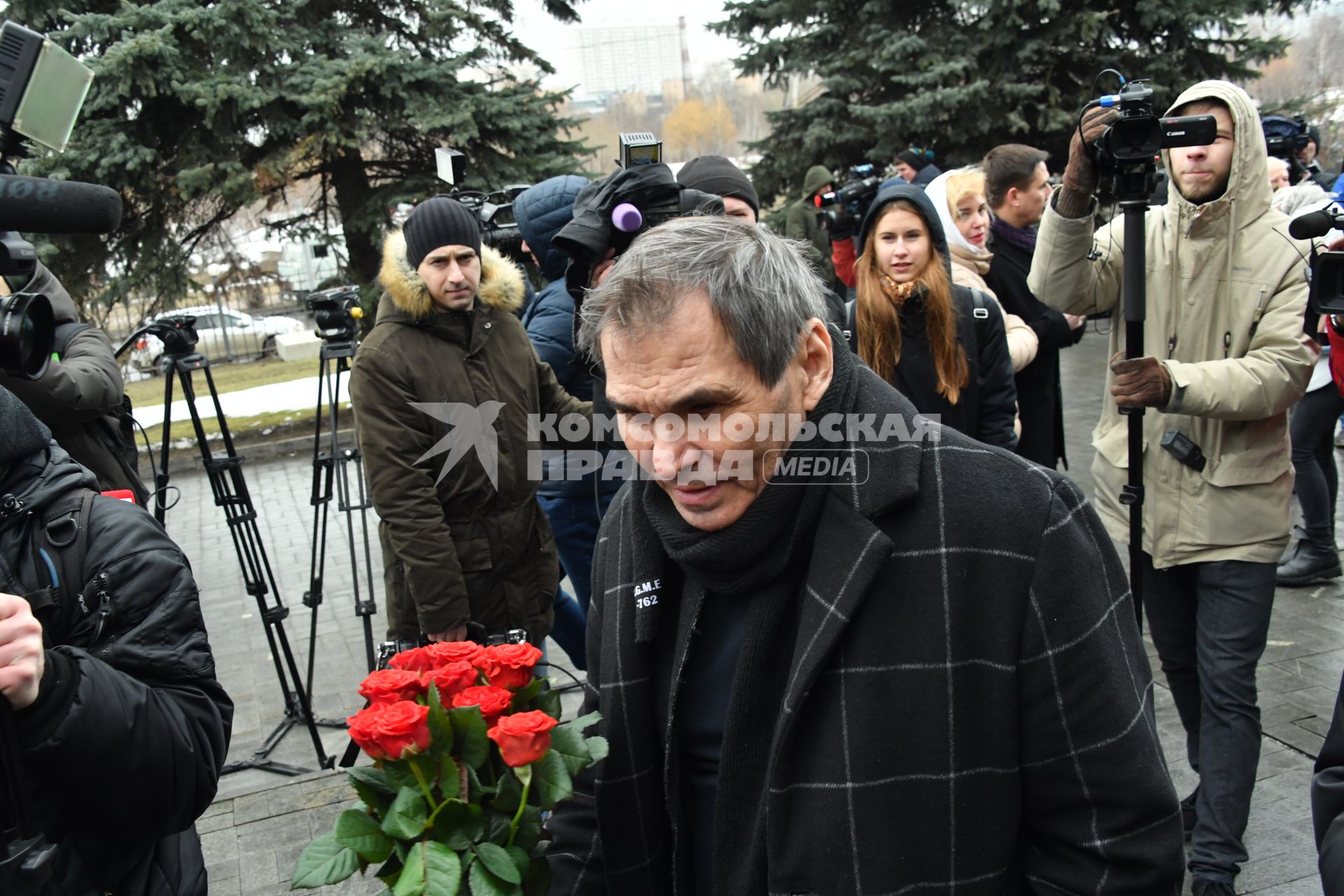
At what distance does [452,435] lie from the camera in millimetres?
3668

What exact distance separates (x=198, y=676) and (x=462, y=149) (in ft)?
37.3

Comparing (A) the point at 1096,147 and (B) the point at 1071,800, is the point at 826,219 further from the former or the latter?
(B) the point at 1071,800

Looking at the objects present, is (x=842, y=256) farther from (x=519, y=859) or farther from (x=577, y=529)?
(x=519, y=859)

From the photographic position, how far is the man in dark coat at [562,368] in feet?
13.7

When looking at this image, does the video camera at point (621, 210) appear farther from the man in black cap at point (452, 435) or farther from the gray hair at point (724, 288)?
the gray hair at point (724, 288)

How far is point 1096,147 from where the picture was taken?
3098mm

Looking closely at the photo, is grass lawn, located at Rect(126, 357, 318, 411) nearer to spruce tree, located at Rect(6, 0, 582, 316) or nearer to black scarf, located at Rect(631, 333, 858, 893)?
spruce tree, located at Rect(6, 0, 582, 316)

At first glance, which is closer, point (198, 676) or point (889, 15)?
point (198, 676)

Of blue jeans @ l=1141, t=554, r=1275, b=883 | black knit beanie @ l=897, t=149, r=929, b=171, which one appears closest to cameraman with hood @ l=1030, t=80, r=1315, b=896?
blue jeans @ l=1141, t=554, r=1275, b=883

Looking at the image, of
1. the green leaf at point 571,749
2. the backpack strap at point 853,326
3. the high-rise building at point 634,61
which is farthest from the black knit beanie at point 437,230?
the high-rise building at point 634,61

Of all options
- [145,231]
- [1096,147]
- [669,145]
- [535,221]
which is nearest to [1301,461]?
[1096,147]

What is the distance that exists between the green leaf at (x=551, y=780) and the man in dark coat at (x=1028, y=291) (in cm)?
318

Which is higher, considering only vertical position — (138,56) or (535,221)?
(138,56)

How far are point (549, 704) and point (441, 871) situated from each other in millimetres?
359
